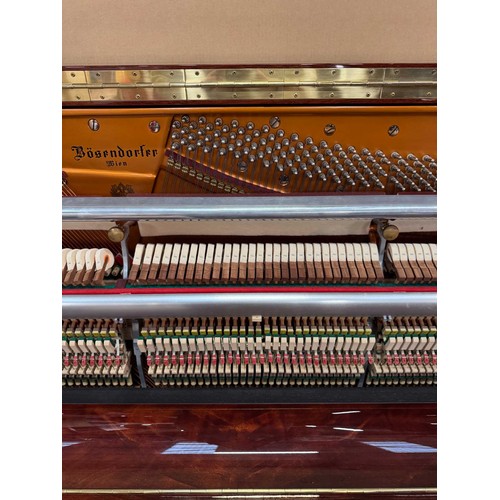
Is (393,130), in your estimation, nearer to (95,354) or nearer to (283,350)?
(283,350)

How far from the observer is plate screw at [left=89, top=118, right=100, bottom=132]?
5.73 ft

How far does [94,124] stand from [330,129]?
112 centimetres

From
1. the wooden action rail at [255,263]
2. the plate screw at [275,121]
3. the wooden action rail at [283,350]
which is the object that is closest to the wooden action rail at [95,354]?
the wooden action rail at [283,350]

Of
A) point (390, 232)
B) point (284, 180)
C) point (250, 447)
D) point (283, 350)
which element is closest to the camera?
point (250, 447)

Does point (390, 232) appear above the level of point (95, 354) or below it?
above

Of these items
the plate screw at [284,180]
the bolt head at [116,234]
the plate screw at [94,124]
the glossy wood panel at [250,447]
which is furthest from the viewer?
the plate screw at [284,180]

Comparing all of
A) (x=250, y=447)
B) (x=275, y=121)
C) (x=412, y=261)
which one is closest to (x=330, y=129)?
(x=275, y=121)

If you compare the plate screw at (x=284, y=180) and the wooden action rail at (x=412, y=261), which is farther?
the plate screw at (x=284, y=180)

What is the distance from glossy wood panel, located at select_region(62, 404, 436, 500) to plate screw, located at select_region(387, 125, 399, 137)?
1276 millimetres

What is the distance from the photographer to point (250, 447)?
4.99 ft

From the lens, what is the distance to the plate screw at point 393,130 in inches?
70.0

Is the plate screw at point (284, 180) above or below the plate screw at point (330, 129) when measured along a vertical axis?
below

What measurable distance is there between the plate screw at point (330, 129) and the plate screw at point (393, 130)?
27 centimetres

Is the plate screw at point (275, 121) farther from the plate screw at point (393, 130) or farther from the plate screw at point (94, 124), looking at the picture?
the plate screw at point (94, 124)
